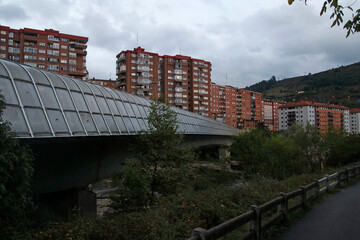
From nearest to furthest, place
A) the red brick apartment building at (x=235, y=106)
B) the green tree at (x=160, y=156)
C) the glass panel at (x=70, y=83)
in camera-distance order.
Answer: the green tree at (x=160, y=156), the glass panel at (x=70, y=83), the red brick apartment building at (x=235, y=106)

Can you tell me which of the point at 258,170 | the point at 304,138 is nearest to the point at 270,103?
the point at 304,138

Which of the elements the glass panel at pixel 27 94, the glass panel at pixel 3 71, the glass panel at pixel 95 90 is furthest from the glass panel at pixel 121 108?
the glass panel at pixel 3 71

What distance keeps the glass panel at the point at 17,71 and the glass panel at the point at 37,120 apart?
6.28 feet

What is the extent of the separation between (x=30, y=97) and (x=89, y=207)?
8838 millimetres

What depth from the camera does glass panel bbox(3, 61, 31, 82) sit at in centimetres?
1255

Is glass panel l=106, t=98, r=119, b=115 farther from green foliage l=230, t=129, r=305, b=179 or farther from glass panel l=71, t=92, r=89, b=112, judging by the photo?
green foliage l=230, t=129, r=305, b=179

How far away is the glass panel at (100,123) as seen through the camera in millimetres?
16156

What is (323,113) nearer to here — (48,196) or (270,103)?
(270,103)

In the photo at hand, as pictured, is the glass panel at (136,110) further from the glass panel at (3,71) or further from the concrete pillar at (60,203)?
the glass panel at (3,71)

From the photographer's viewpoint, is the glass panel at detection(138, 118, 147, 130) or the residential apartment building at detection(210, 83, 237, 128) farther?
the residential apartment building at detection(210, 83, 237, 128)

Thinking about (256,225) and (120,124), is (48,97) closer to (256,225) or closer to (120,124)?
(120,124)

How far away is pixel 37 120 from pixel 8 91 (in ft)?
5.32

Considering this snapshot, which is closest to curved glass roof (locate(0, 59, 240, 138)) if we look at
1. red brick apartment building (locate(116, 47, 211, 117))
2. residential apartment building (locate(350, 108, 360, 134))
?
red brick apartment building (locate(116, 47, 211, 117))

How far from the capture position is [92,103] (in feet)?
57.0
